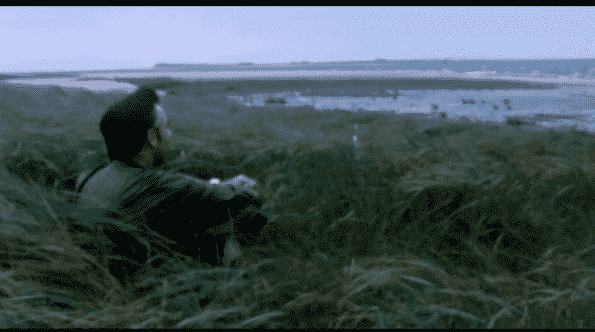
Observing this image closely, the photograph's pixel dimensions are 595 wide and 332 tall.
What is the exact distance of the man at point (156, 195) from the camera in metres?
1.45

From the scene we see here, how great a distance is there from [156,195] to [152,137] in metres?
0.46

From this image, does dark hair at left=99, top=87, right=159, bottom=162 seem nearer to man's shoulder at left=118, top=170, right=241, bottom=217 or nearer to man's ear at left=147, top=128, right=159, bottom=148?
man's ear at left=147, top=128, right=159, bottom=148

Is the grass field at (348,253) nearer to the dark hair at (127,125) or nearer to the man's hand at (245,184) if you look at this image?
the man's hand at (245,184)

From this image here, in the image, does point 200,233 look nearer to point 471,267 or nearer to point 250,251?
point 250,251

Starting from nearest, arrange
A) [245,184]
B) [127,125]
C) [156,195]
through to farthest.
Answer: [156,195]
[127,125]
[245,184]

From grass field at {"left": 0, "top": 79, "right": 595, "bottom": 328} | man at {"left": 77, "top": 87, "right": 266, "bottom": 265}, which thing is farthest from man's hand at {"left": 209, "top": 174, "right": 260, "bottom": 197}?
grass field at {"left": 0, "top": 79, "right": 595, "bottom": 328}

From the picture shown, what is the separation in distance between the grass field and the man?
0.07 meters

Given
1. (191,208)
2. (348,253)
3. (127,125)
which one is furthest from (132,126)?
(348,253)

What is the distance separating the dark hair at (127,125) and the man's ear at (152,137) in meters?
0.06

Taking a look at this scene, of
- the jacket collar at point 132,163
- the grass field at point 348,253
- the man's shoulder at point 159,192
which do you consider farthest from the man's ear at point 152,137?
the grass field at point 348,253

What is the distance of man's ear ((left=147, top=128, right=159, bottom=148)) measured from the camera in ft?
5.65

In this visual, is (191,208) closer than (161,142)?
Yes

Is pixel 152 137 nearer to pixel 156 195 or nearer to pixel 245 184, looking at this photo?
pixel 156 195

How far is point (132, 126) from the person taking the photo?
1.59 metres
